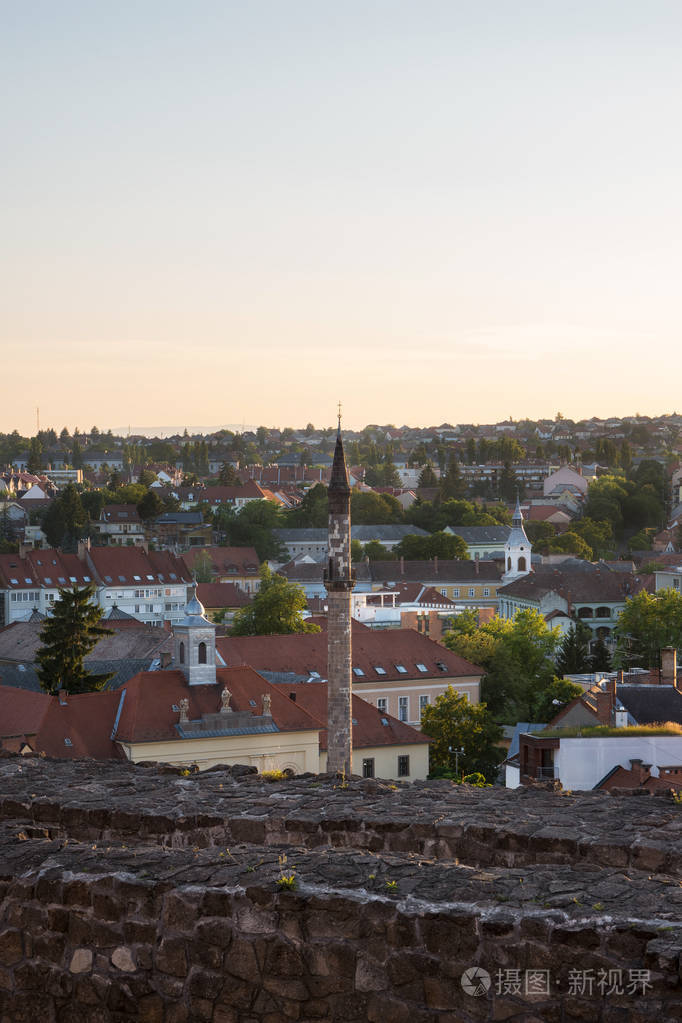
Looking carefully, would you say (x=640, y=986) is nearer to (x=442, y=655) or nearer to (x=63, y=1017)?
(x=63, y=1017)

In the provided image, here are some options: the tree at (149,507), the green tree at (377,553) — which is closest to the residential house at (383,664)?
the green tree at (377,553)

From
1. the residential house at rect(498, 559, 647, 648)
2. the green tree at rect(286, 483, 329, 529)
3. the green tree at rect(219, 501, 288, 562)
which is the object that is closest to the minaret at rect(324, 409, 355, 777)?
the residential house at rect(498, 559, 647, 648)

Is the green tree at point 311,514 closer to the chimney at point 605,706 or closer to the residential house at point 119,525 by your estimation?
the residential house at point 119,525

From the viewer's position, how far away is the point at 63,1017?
720 cm

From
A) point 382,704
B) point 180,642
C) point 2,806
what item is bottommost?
point 382,704

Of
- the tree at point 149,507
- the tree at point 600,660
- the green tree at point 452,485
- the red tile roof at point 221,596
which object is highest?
the green tree at point 452,485

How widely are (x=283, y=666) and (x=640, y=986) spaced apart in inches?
1660

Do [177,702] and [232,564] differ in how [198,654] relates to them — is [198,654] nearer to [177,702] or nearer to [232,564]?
[177,702]

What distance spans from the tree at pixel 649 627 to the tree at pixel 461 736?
21894 mm

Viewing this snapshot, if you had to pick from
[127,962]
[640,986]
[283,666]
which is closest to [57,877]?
[127,962]

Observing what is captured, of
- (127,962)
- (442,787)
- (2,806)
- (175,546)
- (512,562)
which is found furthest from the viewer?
(175,546)

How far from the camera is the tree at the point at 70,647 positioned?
46406mm

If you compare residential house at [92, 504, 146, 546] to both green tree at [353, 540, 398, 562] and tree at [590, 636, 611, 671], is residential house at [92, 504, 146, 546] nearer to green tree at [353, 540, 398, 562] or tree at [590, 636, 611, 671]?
green tree at [353, 540, 398, 562]

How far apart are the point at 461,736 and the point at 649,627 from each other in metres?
27.7
